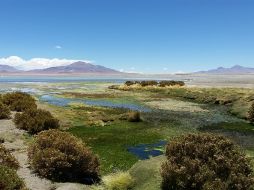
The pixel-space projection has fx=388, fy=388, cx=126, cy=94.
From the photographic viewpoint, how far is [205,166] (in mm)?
15469

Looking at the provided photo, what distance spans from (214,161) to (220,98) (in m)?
50.5

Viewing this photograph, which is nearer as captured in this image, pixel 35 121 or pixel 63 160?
pixel 63 160

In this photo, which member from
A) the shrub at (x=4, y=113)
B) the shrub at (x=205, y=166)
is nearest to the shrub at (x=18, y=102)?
the shrub at (x=4, y=113)

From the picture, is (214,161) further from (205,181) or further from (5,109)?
(5,109)

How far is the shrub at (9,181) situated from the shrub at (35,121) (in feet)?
52.6

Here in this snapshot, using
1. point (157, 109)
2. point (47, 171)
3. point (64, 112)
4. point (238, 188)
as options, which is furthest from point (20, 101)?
point (238, 188)

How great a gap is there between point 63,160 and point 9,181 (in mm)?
4241

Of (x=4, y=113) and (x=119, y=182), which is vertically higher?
(x=4, y=113)

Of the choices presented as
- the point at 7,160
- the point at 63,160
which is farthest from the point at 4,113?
the point at 63,160

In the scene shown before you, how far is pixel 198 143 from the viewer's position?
16.6 meters

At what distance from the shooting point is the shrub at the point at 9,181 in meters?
14.5

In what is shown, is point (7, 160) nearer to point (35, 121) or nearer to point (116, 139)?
point (116, 139)

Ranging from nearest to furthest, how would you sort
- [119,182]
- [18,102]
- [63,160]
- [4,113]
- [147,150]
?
[119,182] < [63,160] < [147,150] < [4,113] < [18,102]

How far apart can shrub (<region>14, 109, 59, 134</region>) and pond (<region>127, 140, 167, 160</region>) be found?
8.80 metres
